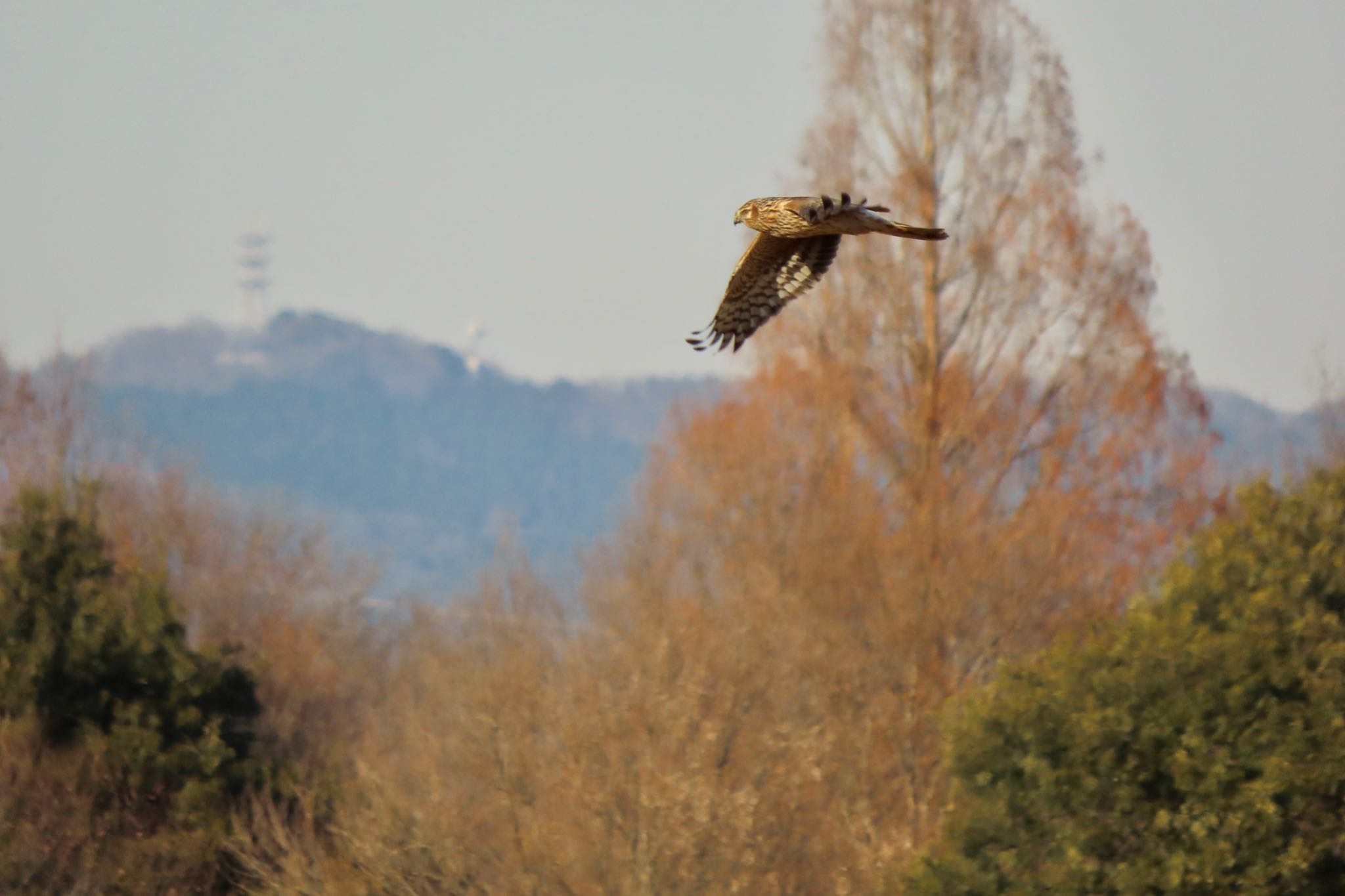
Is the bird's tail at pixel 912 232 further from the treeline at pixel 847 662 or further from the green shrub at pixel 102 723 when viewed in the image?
the green shrub at pixel 102 723

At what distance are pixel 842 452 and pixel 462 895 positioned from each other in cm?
1495

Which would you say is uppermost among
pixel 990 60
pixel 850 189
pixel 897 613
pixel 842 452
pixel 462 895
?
pixel 990 60

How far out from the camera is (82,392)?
51.9 metres

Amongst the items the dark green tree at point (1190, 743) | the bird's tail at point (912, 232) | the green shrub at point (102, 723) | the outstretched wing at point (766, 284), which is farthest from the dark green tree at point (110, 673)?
the bird's tail at point (912, 232)

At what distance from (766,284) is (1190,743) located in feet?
32.3

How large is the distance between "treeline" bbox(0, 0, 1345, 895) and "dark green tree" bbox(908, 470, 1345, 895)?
0.04 m

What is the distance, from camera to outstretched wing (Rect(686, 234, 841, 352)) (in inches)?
360

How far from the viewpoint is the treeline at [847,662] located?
17828 millimetres

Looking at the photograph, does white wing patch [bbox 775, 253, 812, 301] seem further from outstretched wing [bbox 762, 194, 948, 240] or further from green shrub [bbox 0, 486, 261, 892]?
green shrub [bbox 0, 486, 261, 892]

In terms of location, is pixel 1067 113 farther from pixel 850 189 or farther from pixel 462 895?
pixel 462 895

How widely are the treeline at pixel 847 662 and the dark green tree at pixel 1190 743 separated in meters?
0.04

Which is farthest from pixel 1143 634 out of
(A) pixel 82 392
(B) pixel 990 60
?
(A) pixel 82 392

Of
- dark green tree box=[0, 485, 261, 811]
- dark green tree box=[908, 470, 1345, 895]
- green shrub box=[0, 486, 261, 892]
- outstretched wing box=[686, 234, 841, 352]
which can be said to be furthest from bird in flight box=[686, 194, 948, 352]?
dark green tree box=[0, 485, 261, 811]

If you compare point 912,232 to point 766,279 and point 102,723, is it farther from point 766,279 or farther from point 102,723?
point 102,723
